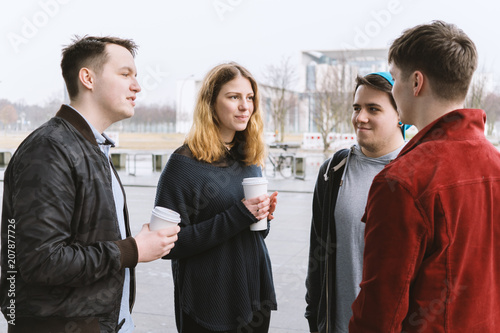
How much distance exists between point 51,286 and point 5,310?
221mm

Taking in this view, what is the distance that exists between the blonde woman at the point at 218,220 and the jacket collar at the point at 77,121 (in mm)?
682

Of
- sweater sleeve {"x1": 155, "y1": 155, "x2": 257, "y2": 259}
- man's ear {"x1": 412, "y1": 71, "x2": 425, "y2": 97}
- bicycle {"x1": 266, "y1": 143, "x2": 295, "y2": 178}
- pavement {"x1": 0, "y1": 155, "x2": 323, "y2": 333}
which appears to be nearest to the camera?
man's ear {"x1": 412, "y1": 71, "x2": 425, "y2": 97}

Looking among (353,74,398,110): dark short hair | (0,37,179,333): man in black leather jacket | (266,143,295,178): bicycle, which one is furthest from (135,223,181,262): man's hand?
(266,143,295,178): bicycle

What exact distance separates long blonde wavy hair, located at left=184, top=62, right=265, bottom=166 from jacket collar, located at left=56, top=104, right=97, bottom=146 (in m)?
0.74

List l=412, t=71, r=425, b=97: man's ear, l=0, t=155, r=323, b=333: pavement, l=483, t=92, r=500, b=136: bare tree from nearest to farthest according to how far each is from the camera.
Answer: l=412, t=71, r=425, b=97: man's ear → l=0, t=155, r=323, b=333: pavement → l=483, t=92, r=500, b=136: bare tree

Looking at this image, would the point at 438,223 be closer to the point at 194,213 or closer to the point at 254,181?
the point at 254,181

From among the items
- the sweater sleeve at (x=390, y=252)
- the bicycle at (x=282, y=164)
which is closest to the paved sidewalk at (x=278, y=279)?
the sweater sleeve at (x=390, y=252)

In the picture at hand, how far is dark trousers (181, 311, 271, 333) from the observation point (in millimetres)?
2371

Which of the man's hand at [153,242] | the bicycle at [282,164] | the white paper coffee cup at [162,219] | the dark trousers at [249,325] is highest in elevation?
the white paper coffee cup at [162,219]

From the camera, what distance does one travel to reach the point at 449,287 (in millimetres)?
1307

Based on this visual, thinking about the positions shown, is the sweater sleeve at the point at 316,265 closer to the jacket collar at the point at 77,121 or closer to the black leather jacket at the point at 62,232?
the black leather jacket at the point at 62,232

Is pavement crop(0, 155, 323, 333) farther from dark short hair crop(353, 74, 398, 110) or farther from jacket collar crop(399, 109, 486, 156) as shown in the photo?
jacket collar crop(399, 109, 486, 156)

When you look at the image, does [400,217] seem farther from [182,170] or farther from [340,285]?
[182,170]

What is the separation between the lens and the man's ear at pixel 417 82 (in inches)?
56.1
